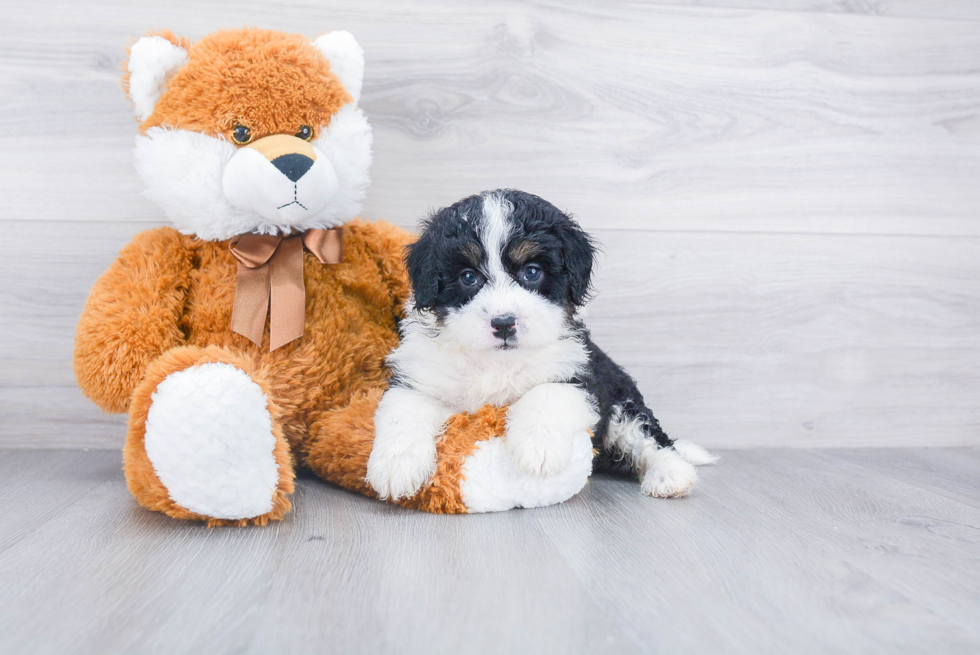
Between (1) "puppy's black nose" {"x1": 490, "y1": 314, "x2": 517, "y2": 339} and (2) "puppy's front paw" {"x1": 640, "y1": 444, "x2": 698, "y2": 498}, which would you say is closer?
(1) "puppy's black nose" {"x1": 490, "y1": 314, "x2": 517, "y2": 339}

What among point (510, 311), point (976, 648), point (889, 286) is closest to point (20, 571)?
point (510, 311)

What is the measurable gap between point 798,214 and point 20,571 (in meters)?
2.00

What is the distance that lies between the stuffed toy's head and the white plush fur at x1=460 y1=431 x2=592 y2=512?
622 millimetres

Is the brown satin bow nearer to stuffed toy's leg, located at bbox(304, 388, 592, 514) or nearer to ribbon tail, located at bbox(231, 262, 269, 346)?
ribbon tail, located at bbox(231, 262, 269, 346)

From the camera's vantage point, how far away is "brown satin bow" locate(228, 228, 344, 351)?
1487mm

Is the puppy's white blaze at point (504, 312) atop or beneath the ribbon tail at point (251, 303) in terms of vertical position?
atop

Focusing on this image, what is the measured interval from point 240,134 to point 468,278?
0.56 metres

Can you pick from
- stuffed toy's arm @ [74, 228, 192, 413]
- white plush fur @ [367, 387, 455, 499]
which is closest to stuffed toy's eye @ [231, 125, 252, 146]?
stuffed toy's arm @ [74, 228, 192, 413]

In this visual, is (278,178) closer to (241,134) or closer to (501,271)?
(241,134)

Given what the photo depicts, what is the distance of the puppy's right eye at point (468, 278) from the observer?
1354 millimetres

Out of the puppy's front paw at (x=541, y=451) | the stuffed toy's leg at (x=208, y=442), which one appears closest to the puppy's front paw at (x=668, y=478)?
the puppy's front paw at (x=541, y=451)

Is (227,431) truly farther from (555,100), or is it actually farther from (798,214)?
(798,214)

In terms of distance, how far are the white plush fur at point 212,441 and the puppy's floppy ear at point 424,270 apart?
361 millimetres

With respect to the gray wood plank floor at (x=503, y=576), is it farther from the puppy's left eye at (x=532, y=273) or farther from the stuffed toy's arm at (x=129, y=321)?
the puppy's left eye at (x=532, y=273)
